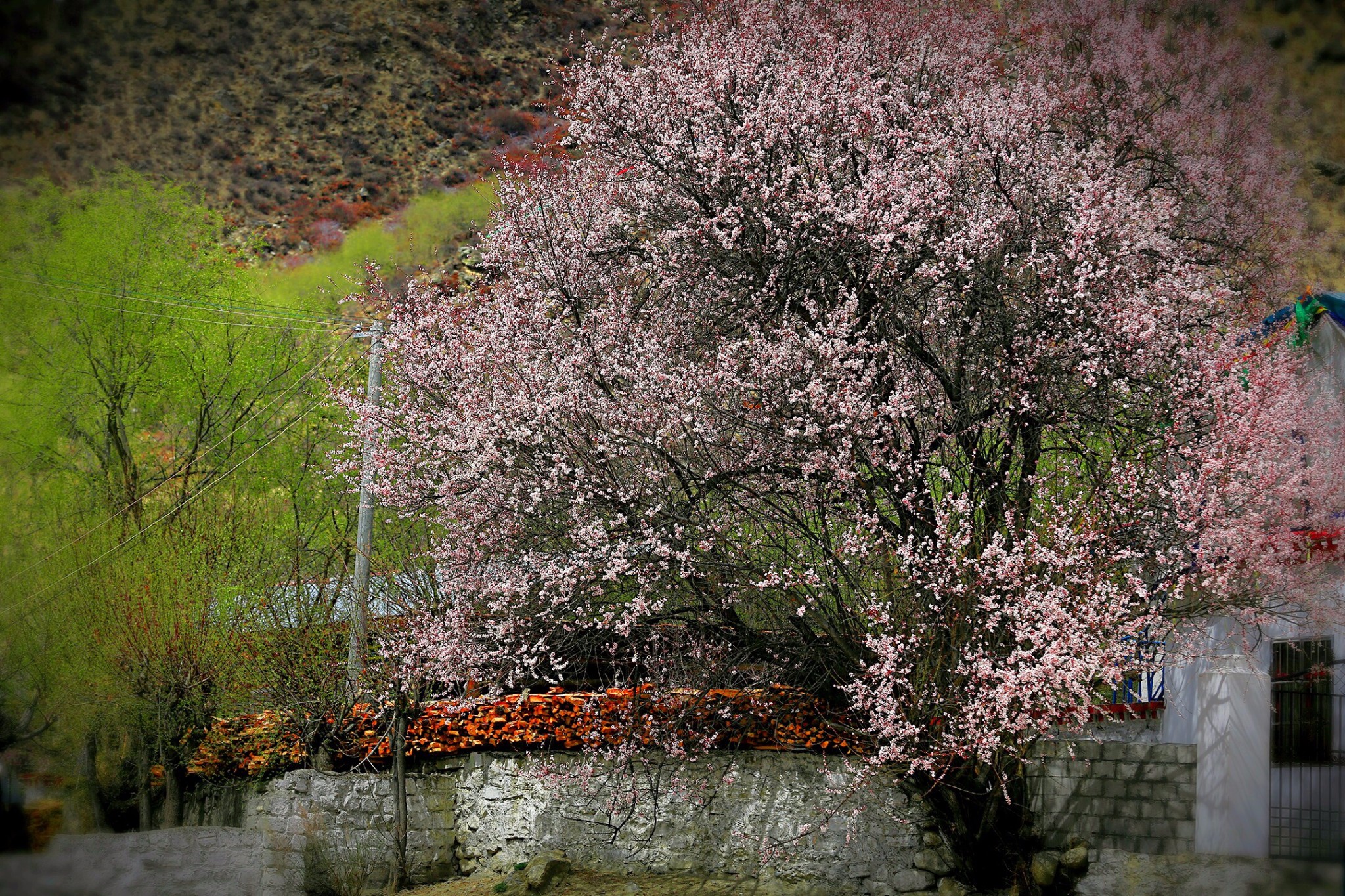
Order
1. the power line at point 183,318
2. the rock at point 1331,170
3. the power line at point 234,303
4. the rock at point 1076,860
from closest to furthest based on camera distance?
the rock at point 1076,860 < the rock at point 1331,170 < the power line at point 183,318 < the power line at point 234,303

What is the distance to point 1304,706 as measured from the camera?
272 inches

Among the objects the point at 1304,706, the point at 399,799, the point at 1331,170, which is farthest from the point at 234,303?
the point at 1331,170

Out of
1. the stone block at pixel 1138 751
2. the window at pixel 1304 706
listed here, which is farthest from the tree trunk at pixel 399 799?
the window at pixel 1304 706

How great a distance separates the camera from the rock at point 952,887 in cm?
781

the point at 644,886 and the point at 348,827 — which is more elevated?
the point at 644,886

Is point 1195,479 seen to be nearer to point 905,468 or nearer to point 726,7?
point 905,468

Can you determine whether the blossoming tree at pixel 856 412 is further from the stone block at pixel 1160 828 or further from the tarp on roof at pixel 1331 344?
the stone block at pixel 1160 828

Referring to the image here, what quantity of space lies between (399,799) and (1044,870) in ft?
19.1

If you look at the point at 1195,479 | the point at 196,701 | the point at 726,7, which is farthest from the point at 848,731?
the point at 196,701

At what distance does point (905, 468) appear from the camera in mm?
7309

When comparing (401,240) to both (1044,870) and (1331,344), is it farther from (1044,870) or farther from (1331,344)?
(1044,870)

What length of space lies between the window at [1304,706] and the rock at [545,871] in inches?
211

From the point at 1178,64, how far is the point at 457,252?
75.0ft

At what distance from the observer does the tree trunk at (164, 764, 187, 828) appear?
11758mm
